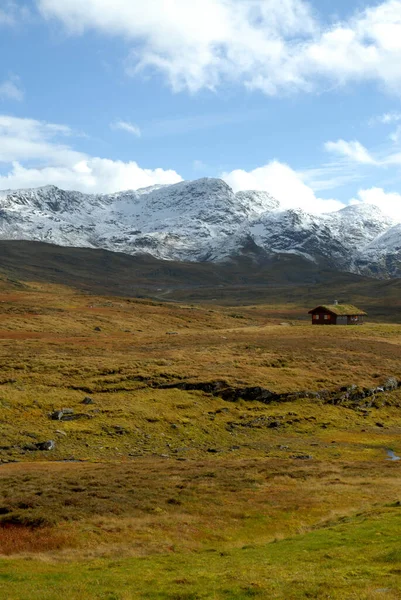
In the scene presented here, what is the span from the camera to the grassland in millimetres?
25484

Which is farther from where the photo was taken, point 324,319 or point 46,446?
point 324,319

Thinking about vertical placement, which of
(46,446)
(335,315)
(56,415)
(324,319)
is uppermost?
(335,315)

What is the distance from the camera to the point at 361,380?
294ft

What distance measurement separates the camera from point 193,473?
4772cm

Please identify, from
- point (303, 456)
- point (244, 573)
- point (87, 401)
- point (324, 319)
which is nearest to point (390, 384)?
point (303, 456)

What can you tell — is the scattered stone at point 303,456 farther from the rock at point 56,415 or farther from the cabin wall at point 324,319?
the cabin wall at point 324,319

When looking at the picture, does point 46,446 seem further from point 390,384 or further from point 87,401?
point 390,384

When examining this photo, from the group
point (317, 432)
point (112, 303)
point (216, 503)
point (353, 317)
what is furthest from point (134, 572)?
point (112, 303)

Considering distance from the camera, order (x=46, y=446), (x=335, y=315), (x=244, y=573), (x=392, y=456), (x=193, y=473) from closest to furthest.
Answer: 1. (x=244, y=573)
2. (x=193, y=473)
3. (x=46, y=446)
4. (x=392, y=456)
5. (x=335, y=315)

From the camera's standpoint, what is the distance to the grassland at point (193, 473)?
2548cm

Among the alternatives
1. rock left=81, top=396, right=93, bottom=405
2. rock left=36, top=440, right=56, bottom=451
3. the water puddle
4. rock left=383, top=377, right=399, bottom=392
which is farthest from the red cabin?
rock left=36, top=440, right=56, bottom=451

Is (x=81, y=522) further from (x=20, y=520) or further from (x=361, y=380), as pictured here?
(x=361, y=380)

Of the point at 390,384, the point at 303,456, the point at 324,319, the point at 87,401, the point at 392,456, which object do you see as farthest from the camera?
the point at 324,319

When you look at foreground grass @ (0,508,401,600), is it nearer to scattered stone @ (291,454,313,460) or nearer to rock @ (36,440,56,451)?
scattered stone @ (291,454,313,460)
